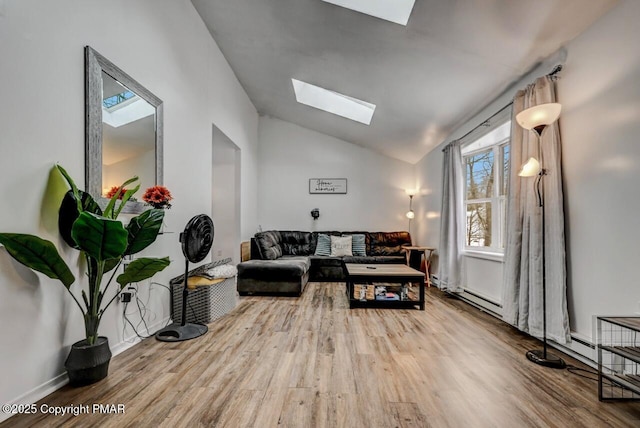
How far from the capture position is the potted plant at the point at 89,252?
148 cm

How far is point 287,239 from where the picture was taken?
589cm

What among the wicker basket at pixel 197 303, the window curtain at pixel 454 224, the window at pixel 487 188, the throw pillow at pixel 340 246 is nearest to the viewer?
the wicker basket at pixel 197 303

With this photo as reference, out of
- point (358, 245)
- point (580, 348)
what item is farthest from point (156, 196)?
point (358, 245)

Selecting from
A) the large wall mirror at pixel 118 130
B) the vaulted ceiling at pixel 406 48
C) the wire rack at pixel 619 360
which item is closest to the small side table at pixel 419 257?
the vaulted ceiling at pixel 406 48

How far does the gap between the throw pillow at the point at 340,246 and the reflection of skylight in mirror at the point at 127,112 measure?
153 inches

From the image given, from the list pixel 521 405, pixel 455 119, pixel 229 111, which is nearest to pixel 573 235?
pixel 521 405

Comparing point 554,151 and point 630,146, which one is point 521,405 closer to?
point 630,146

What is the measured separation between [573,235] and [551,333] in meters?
0.79

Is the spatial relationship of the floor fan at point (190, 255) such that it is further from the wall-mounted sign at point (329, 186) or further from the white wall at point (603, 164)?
the wall-mounted sign at point (329, 186)

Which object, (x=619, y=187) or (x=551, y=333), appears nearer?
(x=619, y=187)

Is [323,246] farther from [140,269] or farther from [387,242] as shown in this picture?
[140,269]

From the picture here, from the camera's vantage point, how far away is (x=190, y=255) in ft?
8.76

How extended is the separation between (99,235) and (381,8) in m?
2.78

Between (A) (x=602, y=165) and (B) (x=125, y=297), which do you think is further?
(B) (x=125, y=297)
